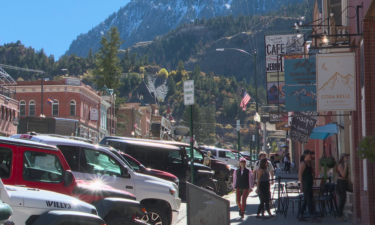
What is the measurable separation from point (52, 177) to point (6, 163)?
2.49 ft

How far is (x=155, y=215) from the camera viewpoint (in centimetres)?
1133

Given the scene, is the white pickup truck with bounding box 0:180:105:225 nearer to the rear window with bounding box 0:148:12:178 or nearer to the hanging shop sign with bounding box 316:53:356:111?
the rear window with bounding box 0:148:12:178

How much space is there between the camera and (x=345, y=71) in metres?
12.2

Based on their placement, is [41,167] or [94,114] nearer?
[41,167]

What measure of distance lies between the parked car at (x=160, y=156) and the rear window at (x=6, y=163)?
10.7 metres

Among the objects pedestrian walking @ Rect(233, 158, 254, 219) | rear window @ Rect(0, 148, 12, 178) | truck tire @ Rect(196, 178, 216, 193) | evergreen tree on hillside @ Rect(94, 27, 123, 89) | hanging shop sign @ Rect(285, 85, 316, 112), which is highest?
evergreen tree on hillside @ Rect(94, 27, 123, 89)

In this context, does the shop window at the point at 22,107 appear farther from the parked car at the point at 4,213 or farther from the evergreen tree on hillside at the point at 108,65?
the parked car at the point at 4,213

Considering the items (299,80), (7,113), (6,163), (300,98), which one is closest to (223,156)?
(300,98)

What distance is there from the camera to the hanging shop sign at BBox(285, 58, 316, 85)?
15297mm

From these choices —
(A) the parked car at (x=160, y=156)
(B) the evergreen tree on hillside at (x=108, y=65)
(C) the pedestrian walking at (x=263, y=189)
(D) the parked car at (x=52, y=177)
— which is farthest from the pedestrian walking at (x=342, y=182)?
(B) the evergreen tree on hillside at (x=108, y=65)

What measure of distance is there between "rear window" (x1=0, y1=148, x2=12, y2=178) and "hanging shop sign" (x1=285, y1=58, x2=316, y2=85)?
9.31 metres

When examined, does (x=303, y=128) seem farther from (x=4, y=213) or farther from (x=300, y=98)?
(x=4, y=213)

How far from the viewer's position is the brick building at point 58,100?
70375 millimetres

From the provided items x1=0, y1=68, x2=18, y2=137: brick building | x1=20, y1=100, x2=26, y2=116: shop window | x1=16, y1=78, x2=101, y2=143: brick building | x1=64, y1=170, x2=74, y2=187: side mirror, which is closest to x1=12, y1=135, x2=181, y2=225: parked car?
x1=64, y1=170, x2=74, y2=187: side mirror
